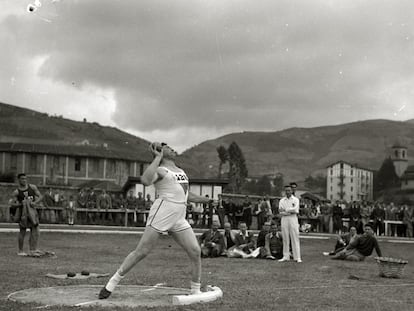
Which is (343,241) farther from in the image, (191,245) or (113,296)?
(113,296)

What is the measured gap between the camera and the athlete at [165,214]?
881 cm

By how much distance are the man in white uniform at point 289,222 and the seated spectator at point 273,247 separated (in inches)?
28.5

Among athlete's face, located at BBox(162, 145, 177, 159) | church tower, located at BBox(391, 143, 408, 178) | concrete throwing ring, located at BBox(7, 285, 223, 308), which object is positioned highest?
church tower, located at BBox(391, 143, 408, 178)

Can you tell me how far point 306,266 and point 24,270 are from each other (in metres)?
7.03

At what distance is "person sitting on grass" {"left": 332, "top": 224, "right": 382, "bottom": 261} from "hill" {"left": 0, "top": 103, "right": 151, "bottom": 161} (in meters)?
94.5

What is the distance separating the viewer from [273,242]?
19266mm

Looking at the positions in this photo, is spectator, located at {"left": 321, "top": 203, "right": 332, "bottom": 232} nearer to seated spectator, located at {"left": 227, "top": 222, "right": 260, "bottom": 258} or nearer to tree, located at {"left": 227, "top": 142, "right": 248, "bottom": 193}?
seated spectator, located at {"left": 227, "top": 222, "right": 260, "bottom": 258}

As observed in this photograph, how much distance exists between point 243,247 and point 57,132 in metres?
111

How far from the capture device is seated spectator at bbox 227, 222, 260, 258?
18.9 metres

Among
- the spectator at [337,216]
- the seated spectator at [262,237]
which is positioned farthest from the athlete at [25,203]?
the spectator at [337,216]

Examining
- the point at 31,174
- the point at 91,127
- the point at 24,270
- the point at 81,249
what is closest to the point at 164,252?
the point at 81,249

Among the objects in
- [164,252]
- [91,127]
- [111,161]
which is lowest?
[164,252]

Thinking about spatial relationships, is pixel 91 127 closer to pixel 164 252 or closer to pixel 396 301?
pixel 164 252

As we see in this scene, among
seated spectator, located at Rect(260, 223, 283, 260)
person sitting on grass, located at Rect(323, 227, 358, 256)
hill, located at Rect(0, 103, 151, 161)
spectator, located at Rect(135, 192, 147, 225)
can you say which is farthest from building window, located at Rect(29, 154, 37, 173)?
seated spectator, located at Rect(260, 223, 283, 260)
